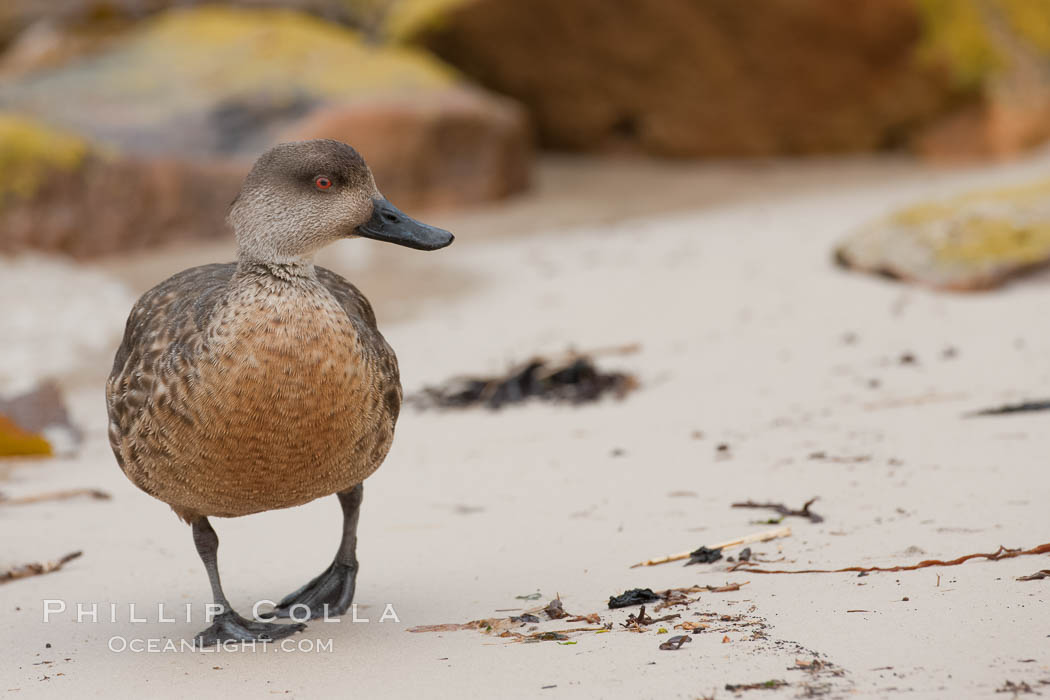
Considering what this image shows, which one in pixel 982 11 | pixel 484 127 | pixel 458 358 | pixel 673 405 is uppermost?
pixel 982 11

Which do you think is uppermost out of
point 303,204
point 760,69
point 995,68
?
point 760,69

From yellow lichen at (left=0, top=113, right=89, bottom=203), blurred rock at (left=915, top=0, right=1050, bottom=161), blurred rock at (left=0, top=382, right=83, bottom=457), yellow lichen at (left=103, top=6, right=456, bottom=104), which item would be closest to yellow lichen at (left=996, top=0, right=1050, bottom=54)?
blurred rock at (left=915, top=0, right=1050, bottom=161)

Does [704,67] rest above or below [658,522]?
above

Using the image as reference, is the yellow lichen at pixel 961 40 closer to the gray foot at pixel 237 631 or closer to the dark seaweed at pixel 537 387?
the dark seaweed at pixel 537 387

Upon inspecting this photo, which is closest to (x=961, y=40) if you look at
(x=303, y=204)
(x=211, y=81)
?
(x=211, y=81)

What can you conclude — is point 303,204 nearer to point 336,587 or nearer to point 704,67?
point 336,587

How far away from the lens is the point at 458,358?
7719mm

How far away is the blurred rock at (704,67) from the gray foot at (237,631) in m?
11.7

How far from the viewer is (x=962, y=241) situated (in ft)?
25.6

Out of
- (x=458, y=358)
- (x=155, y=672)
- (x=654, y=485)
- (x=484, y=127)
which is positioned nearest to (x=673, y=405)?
(x=654, y=485)

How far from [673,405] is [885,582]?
2.54 metres

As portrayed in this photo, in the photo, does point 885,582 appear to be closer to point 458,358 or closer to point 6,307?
point 458,358

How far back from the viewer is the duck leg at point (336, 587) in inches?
165

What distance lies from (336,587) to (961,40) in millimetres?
11820
